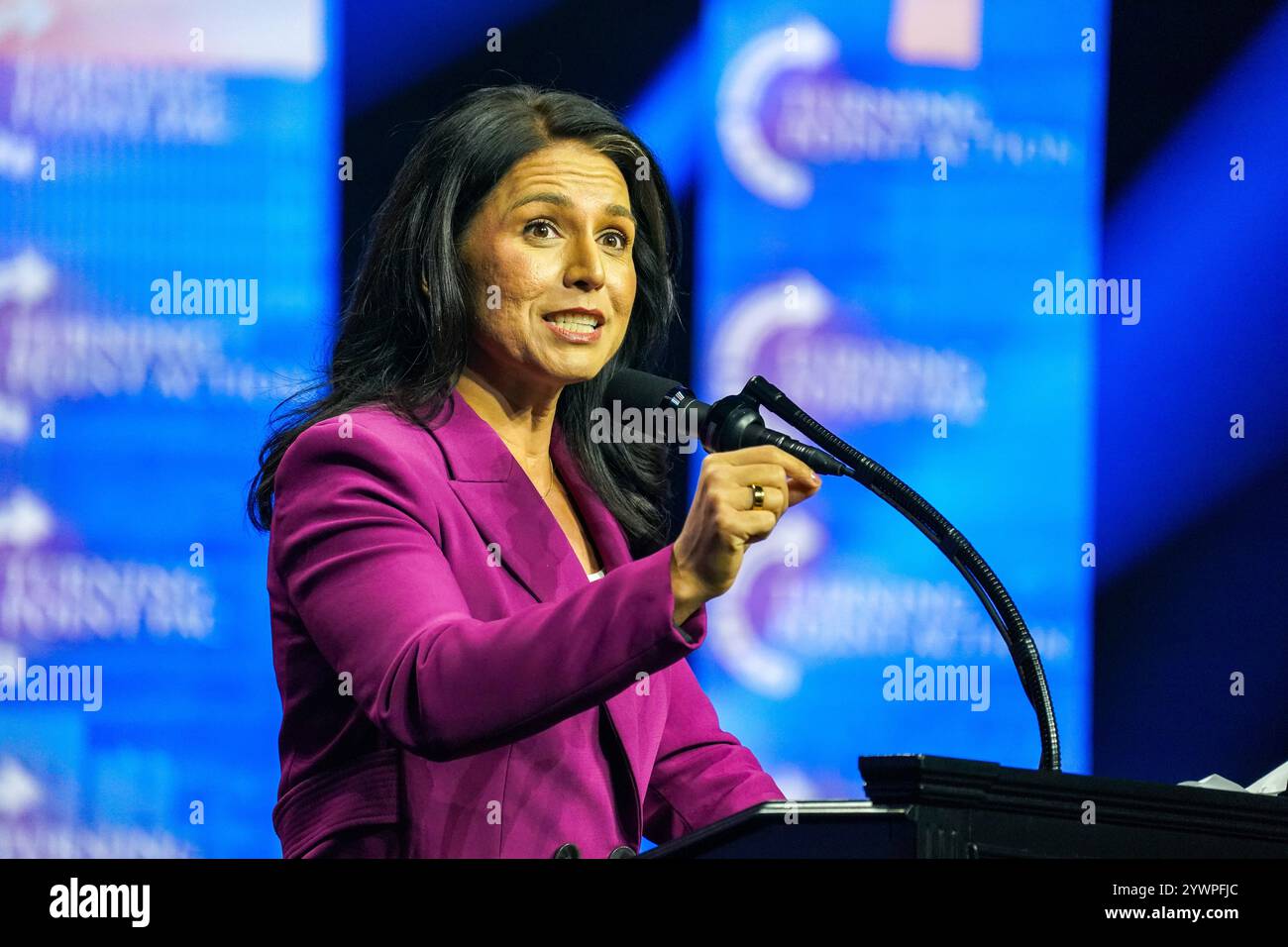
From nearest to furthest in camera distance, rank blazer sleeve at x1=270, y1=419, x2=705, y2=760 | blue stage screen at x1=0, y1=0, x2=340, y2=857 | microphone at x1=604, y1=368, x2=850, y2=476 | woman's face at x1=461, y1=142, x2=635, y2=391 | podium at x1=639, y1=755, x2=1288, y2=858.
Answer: podium at x1=639, y1=755, x2=1288, y2=858
blazer sleeve at x1=270, y1=419, x2=705, y2=760
microphone at x1=604, y1=368, x2=850, y2=476
woman's face at x1=461, y1=142, x2=635, y2=391
blue stage screen at x1=0, y1=0, x2=340, y2=857

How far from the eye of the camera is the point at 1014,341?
3.17 meters

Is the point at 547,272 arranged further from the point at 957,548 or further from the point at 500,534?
the point at 957,548

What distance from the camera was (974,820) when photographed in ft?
4.71

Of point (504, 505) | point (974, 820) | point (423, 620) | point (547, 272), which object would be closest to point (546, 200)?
point (547, 272)

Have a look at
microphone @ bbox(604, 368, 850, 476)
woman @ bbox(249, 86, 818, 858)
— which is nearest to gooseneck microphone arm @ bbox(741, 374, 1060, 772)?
microphone @ bbox(604, 368, 850, 476)

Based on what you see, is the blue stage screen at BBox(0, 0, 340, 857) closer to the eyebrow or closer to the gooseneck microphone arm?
the eyebrow

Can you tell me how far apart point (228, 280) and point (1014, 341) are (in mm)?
1456

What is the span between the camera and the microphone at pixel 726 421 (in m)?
1.68

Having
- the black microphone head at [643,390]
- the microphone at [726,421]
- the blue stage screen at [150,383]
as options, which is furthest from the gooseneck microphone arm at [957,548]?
the blue stage screen at [150,383]

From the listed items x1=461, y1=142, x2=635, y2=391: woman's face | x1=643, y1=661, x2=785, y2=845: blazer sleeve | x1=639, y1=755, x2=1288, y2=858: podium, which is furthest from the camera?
x1=643, y1=661, x2=785, y2=845: blazer sleeve

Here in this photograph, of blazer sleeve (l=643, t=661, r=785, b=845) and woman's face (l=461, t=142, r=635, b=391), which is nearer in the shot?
woman's face (l=461, t=142, r=635, b=391)

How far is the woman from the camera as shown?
1580 millimetres

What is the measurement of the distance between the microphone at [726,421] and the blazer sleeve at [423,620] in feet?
0.72
